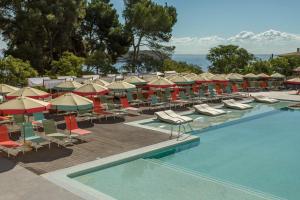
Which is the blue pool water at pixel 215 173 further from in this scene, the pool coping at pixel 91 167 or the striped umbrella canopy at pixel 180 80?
the striped umbrella canopy at pixel 180 80

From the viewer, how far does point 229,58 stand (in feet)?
147

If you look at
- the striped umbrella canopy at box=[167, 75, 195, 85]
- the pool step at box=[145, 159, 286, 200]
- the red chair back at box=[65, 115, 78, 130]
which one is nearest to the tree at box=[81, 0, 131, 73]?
the striped umbrella canopy at box=[167, 75, 195, 85]

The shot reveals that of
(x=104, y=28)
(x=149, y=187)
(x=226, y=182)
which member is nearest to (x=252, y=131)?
(x=226, y=182)

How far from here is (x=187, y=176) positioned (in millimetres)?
10211

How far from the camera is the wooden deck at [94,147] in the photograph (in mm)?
10334

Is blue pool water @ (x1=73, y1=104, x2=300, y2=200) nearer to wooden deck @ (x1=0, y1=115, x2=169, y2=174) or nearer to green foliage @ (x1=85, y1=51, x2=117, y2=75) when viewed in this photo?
wooden deck @ (x1=0, y1=115, x2=169, y2=174)

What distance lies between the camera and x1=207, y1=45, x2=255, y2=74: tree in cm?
4444

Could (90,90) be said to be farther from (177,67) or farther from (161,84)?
(177,67)

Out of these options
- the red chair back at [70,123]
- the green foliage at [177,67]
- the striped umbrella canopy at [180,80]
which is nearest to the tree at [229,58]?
the green foliage at [177,67]

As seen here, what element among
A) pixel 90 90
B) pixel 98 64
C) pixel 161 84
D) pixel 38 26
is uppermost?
pixel 38 26

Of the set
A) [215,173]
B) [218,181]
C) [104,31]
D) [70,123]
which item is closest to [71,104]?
[70,123]

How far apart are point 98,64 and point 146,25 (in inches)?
292

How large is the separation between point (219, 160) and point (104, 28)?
3319 cm

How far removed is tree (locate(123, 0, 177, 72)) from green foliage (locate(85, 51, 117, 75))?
18.9 ft
